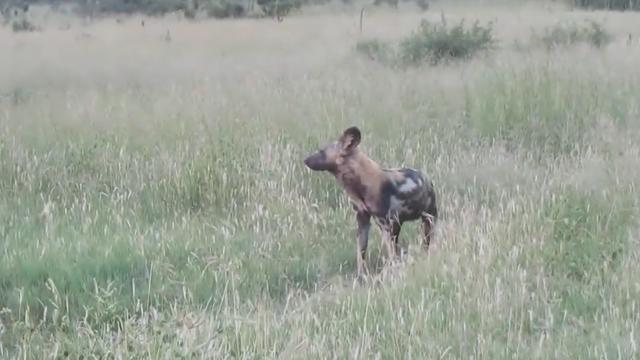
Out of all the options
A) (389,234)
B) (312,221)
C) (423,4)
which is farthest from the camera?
(423,4)

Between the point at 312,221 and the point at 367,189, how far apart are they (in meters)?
0.76

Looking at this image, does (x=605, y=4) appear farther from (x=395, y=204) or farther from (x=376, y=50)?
(x=395, y=204)

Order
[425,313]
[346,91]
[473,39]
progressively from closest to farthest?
[425,313] < [346,91] < [473,39]

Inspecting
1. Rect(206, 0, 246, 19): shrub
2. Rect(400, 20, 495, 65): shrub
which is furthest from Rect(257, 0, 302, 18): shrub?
Rect(400, 20, 495, 65): shrub

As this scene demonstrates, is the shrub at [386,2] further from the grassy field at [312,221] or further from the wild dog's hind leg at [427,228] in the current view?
the wild dog's hind leg at [427,228]

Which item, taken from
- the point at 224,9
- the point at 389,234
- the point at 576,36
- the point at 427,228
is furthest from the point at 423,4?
the point at 389,234

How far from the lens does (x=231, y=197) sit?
20.7 feet

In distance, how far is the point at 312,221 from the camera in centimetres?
587

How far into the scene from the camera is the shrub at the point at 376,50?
14.3m

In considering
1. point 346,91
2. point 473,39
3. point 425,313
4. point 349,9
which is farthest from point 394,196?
point 349,9

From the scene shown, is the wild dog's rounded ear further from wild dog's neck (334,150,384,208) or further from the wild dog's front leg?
the wild dog's front leg

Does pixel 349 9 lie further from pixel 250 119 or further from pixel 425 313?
pixel 425 313

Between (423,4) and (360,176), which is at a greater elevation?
(360,176)

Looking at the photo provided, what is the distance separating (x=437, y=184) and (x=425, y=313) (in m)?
2.57
